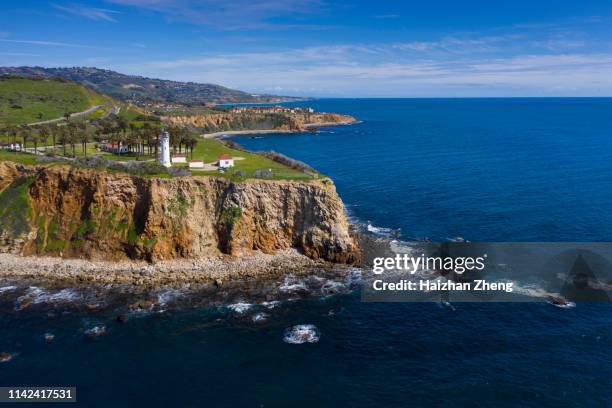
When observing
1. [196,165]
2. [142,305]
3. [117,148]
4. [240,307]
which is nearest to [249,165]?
[196,165]

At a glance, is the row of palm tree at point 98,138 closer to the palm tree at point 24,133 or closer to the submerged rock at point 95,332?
the palm tree at point 24,133

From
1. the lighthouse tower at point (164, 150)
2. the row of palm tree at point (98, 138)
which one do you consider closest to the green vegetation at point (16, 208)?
the row of palm tree at point (98, 138)

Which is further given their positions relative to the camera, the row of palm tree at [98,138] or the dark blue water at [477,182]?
the row of palm tree at [98,138]

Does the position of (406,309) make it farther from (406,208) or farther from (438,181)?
(438,181)

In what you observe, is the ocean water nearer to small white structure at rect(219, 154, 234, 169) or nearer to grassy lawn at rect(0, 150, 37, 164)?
grassy lawn at rect(0, 150, 37, 164)

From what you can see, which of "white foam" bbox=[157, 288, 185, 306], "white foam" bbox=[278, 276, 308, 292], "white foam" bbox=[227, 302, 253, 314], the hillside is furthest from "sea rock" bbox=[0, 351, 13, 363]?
the hillside

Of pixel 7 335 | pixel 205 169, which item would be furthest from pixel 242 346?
pixel 205 169
